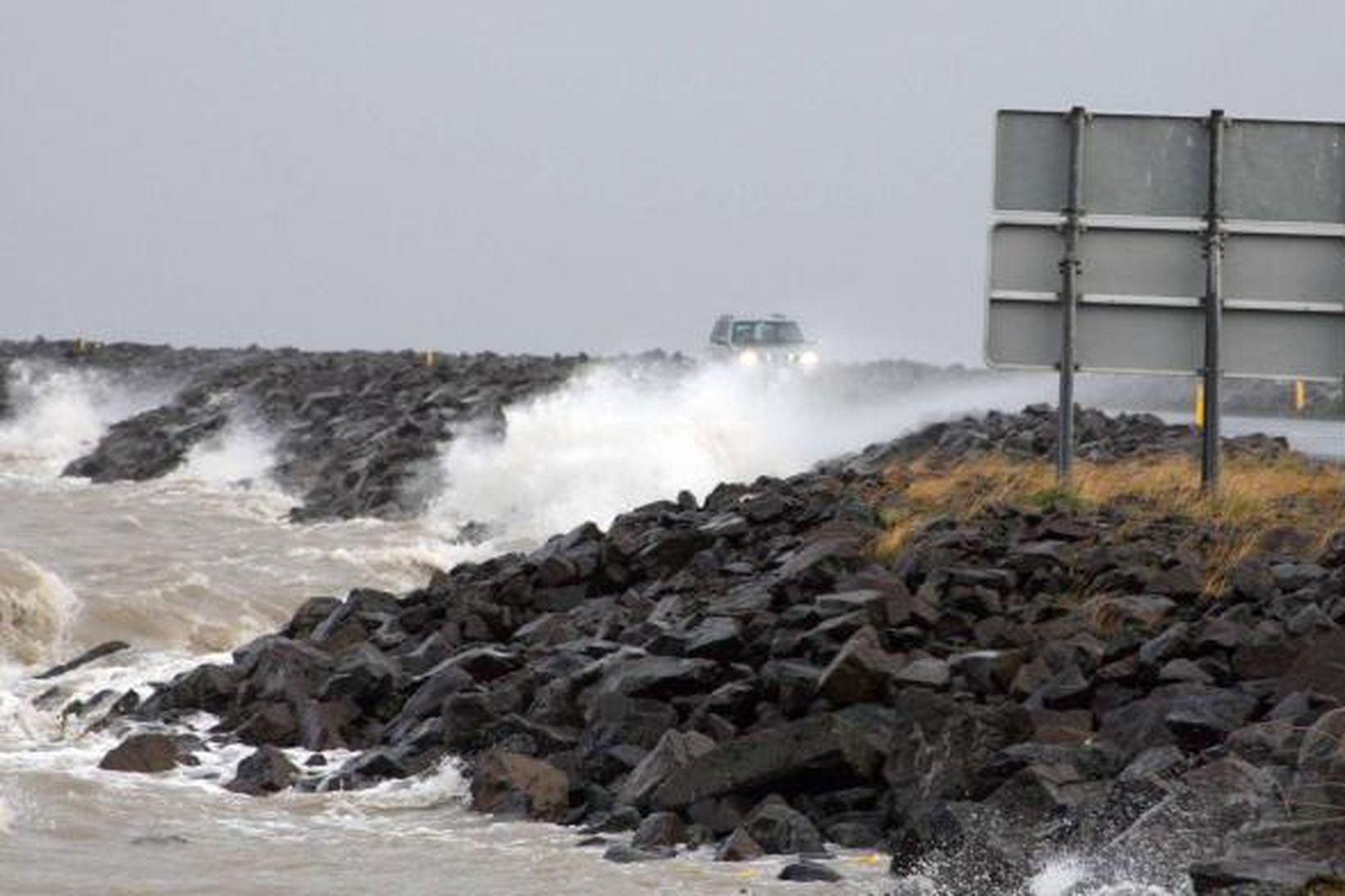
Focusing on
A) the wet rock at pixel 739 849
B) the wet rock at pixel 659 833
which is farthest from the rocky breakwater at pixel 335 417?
the wet rock at pixel 739 849

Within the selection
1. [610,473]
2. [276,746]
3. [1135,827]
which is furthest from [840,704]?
[610,473]

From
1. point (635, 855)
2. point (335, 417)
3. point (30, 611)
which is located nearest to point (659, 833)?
point (635, 855)

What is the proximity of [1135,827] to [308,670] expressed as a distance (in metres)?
7.08

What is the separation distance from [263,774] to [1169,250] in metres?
7.90

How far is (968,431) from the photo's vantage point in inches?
1024

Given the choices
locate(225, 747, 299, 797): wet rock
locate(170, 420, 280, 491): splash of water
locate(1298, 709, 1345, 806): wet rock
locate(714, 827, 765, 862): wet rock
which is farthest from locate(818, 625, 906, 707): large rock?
locate(170, 420, 280, 491): splash of water

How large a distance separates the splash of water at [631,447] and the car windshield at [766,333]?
25.3 ft

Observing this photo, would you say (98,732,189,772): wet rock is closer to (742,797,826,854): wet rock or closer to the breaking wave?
(742,797,826,854): wet rock

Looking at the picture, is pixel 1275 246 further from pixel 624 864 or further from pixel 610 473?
pixel 610 473

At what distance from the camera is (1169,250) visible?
15.3 m

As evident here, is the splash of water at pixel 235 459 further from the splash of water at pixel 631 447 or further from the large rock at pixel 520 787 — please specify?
the large rock at pixel 520 787

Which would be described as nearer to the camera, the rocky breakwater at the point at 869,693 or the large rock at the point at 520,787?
the rocky breakwater at the point at 869,693

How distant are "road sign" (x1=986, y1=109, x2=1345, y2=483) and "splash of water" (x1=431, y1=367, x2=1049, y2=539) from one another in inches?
604

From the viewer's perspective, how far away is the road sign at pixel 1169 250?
14953 millimetres
